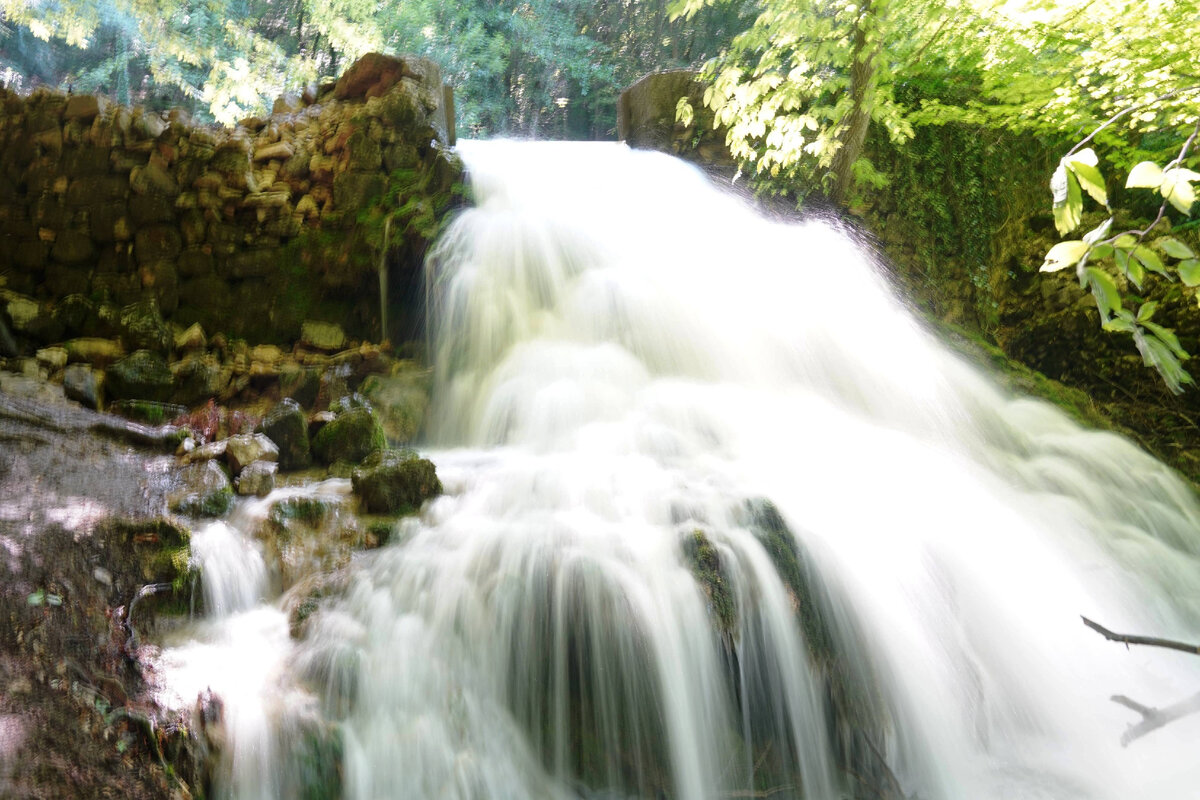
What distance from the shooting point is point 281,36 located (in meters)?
18.3

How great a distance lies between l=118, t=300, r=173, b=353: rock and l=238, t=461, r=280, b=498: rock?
2928 mm

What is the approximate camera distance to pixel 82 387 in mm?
5293

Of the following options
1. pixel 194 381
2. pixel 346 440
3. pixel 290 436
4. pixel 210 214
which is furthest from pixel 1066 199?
pixel 210 214

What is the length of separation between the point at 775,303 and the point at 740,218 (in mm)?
1759

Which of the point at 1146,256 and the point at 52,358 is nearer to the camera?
the point at 1146,256

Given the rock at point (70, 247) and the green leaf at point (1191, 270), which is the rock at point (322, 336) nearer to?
the rock at point (70, 247)

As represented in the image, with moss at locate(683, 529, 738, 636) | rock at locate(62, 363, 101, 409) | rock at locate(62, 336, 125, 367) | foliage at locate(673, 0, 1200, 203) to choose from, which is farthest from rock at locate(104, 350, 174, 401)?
foliage at locate(673, 0, 1200, 203)

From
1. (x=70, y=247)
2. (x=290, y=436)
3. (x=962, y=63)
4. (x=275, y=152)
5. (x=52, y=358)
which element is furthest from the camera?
(x=962, y=63)

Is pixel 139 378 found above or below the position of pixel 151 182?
below

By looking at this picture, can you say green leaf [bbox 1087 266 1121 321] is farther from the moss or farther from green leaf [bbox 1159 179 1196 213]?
the moss

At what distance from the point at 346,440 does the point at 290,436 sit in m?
0.38

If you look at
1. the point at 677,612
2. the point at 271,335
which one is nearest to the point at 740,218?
the point at 271,335

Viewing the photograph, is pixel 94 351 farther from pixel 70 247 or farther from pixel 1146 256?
pixel 1146 256

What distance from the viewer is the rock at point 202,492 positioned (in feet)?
13.2
